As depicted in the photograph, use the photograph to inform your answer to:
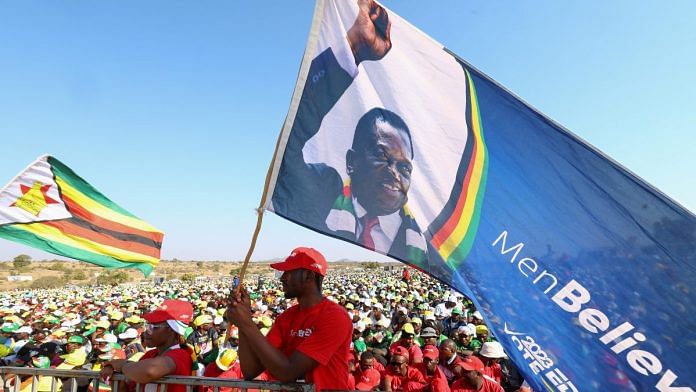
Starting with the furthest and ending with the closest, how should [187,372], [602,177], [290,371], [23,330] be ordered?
[23,330], [187,372], [602,177], [290,371]

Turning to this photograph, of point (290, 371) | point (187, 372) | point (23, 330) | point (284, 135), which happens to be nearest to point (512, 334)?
point (290, 371)

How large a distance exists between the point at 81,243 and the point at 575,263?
5.76 m

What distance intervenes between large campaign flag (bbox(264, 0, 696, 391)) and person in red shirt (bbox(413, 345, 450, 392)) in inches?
153

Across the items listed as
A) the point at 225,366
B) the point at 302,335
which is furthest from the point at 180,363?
the point at 225,366

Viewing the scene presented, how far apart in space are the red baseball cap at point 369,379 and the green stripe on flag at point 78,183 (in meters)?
4.52

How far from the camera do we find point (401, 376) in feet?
21.9

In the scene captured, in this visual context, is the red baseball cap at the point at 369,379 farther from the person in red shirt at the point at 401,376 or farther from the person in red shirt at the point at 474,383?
the person in red shirt at the point at 474,383

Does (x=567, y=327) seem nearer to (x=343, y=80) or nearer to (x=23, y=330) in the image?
(x=343, y=80)

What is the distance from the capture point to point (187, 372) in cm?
328

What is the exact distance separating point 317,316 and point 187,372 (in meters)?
1.44

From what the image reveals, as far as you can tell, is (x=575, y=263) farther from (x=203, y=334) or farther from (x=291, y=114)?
(x=203, y=334)

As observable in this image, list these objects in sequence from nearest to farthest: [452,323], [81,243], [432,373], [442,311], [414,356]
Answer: [81,243] < [432,373] < [414,356] < [452,323] < [442,311]

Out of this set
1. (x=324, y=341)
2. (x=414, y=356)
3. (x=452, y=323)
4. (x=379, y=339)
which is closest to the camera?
(x=324, y=341)

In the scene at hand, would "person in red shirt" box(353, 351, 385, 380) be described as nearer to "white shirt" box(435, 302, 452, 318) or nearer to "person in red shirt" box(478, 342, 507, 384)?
"person in red shirt" box(478, 342, 507, 384)
